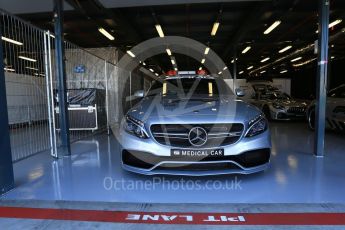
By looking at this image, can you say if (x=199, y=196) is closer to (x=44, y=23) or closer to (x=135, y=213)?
(x=135, y=213)

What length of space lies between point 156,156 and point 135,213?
65 centimetres

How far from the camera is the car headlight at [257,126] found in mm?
3108

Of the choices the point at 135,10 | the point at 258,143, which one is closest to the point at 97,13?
the point at 135,10

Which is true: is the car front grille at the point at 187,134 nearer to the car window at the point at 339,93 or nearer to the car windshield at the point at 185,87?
the car windshield at the point at 185,87

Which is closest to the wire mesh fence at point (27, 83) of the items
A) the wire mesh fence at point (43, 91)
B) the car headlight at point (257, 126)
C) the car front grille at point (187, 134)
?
the wire mesh fence at point (43, 91)

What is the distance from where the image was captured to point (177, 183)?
10.7 feet

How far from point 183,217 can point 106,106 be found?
6430 mm

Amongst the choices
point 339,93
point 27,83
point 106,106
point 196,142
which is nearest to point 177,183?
point 196,142

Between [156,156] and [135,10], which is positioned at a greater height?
[135,10]

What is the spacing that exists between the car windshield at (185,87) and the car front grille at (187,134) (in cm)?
130

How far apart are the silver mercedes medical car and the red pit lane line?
0.62 m

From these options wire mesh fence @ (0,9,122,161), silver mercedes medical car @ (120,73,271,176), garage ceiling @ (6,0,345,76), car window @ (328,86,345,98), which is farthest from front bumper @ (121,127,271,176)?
car window @ (328,86,345,98)

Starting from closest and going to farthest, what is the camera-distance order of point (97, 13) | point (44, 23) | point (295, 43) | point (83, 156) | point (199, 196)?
point (199, 196) → point (83, 156) → point (97, 13) → point (44, 23) → point (295, 43)

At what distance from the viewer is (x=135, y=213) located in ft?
8.19
